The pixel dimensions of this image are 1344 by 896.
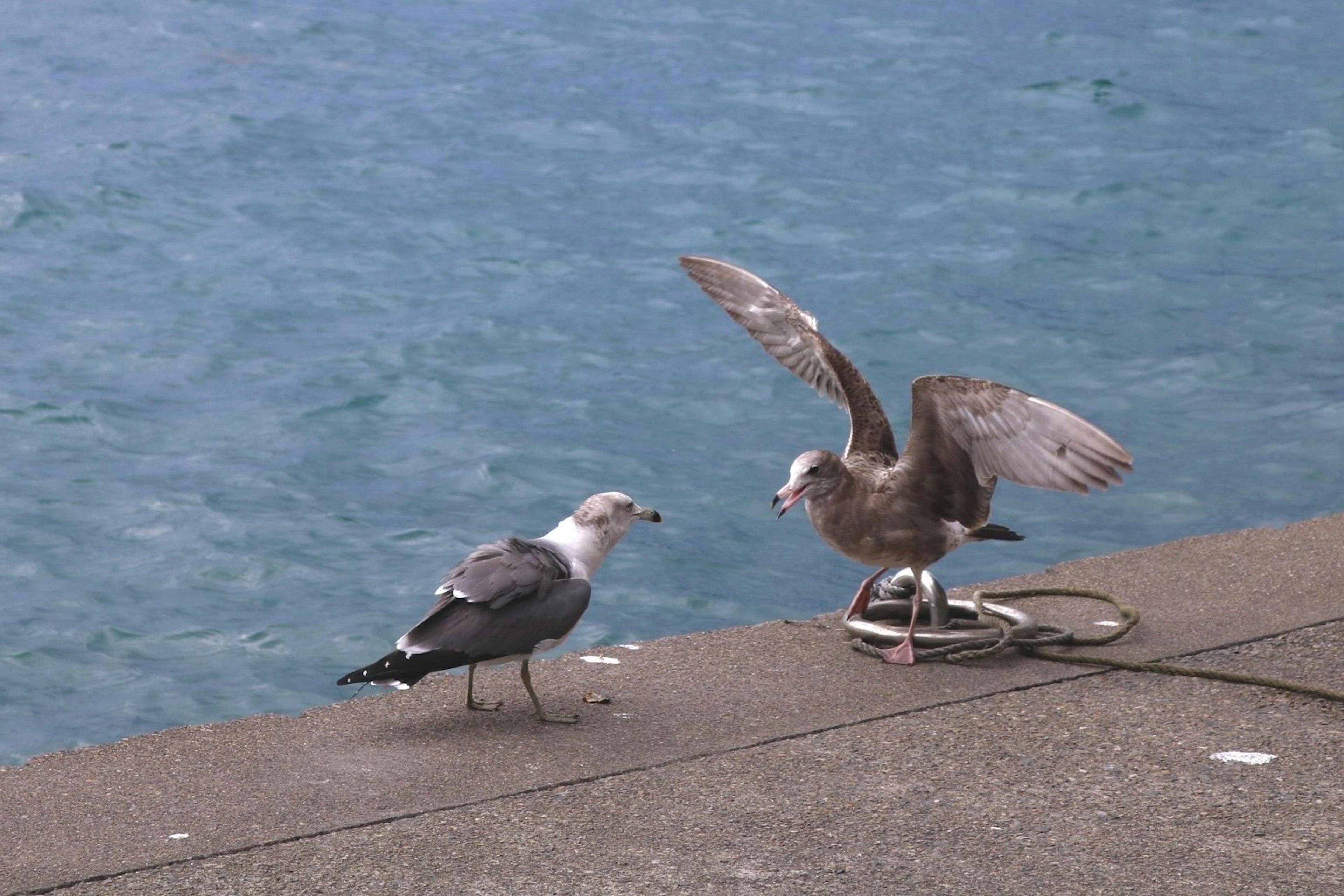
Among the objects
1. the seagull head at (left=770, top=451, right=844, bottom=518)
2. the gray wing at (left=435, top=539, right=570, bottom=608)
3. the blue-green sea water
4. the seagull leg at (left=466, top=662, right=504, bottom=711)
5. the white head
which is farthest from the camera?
the blue-green sea water

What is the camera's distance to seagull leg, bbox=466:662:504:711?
3926 mm

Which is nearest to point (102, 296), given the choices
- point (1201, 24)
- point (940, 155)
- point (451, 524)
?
point (451, 524)

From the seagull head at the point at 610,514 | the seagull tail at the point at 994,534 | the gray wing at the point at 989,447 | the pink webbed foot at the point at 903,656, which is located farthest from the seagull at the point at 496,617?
the seagull tail at the point at 994,534

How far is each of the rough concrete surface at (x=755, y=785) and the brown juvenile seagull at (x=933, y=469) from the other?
1.04 ft

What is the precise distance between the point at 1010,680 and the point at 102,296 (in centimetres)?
949

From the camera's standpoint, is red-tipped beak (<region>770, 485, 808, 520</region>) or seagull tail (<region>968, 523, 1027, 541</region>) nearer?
red-tipped beak (<region>770, 485, 808, 520</region>)

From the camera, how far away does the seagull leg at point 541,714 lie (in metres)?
3.85

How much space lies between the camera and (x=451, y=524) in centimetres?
925

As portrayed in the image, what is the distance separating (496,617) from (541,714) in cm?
26

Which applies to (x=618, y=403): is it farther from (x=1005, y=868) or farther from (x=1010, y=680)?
(x=1005, y=868)

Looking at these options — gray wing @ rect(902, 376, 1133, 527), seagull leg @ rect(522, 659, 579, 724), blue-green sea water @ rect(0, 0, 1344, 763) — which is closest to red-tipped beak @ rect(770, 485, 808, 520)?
gray wing @ rect(902, 376, 1133, 527)

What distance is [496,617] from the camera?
12.4 ft

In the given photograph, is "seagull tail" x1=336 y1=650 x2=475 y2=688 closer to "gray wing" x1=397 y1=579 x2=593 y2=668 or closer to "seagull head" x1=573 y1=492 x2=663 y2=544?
"gray wing" x1=397 y1=579 x2=593 y2=668

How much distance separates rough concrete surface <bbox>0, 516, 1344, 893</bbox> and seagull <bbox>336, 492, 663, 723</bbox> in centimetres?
17
